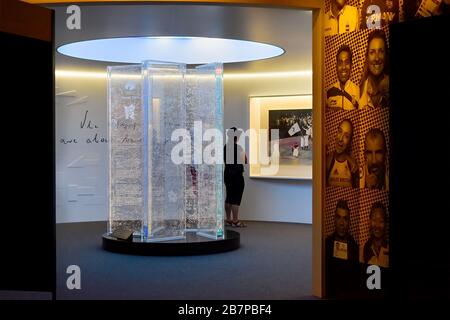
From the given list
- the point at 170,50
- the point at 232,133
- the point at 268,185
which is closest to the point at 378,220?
the point at 170,50

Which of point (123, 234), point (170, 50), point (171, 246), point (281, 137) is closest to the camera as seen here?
point (171, 246)

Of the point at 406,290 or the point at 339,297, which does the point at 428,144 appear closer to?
the point at 406,290

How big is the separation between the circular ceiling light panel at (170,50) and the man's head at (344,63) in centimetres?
511

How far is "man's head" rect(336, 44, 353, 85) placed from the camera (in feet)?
18.0

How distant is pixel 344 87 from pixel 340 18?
0.69 m

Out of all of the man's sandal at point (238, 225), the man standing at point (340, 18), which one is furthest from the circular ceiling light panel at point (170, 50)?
the man standing at point (340, 18)

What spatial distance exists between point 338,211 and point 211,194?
3578 millimetres

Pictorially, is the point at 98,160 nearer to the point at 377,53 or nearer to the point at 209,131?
the point at 209,131

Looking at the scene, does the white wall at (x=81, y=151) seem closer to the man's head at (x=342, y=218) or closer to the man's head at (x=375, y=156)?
the man's head at (x=342, y=218)

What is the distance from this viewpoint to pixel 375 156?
17.0 feet

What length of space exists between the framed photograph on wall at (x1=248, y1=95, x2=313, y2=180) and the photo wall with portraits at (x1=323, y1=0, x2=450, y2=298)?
6.49 metres

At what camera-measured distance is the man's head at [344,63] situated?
5.48 meters

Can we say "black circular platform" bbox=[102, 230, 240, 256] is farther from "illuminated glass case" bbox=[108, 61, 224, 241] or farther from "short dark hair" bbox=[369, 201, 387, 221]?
"short dark hair" bbox=[369, 201, 387, 221]

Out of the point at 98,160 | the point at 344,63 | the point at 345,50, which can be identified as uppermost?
the point at 345,50
